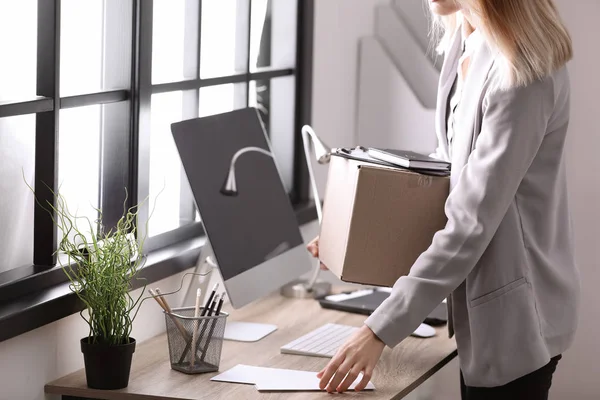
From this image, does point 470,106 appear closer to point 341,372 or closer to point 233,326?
point 341,372

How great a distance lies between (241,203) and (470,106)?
69 centimetres

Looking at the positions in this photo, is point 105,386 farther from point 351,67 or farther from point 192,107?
point 351,67

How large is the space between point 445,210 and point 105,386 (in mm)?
711

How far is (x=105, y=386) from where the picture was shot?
1668mm

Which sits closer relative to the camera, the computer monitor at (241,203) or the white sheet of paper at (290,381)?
the white sheet of paper at (290,381)

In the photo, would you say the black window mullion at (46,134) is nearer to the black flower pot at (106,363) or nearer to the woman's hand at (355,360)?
the black flower pot at (106,363)

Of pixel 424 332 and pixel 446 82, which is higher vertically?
pixel 446 82

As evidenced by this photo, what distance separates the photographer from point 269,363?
191cm

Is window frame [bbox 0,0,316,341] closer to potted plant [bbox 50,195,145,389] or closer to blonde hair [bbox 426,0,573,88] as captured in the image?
potted plant [bbox 50,195,145,389]

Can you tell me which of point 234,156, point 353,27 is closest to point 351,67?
point 353,27

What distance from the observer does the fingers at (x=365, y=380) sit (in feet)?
5.34

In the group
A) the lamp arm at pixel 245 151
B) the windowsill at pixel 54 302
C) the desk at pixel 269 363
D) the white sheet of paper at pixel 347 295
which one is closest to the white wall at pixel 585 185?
the white sheet of paper at pixel 347 295

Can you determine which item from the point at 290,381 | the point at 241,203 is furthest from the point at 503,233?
the point at 241,203

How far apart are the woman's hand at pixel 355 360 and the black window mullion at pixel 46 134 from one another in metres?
0.59
